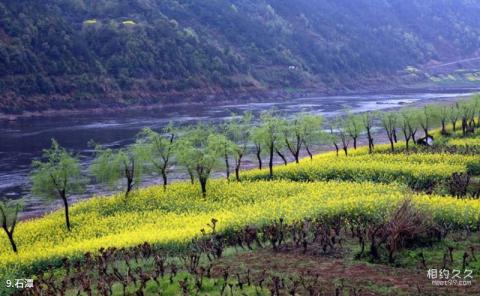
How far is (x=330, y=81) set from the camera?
593ft

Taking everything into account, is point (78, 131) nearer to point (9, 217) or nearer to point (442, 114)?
point (442, 114)

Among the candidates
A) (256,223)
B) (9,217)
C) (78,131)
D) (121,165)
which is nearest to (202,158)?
(121,165)

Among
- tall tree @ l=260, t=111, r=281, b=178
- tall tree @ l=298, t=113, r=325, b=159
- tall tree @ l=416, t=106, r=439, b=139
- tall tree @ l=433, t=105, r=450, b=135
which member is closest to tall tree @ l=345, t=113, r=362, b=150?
tall tree @ l=298, t=113, r=325, b=159

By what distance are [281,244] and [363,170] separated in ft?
70.4

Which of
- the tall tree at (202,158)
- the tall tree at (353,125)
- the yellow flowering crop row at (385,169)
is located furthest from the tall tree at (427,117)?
the tall tree at (202,158)

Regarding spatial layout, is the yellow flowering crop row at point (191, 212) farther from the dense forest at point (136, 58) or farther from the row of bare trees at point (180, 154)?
the dense forest at point (136, 58)

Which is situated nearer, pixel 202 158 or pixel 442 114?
pixel 202 158

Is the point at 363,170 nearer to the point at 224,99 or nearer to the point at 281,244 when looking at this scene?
the point at 281,244

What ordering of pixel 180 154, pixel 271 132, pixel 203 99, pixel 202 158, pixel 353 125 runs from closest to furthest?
pixel 202 158, pixel 180 154, pixel 271 132, pixel 353 125, pixel 203 99

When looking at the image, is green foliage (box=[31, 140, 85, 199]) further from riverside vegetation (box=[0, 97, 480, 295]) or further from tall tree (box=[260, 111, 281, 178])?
tall tree (box=[260, 111, 281, 178])

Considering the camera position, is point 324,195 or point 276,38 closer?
point 324,195

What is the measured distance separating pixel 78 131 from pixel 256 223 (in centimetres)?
6591

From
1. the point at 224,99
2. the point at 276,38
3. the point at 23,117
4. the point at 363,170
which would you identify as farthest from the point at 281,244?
the point at 276,38

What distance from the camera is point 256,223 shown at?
28391 millimetres
